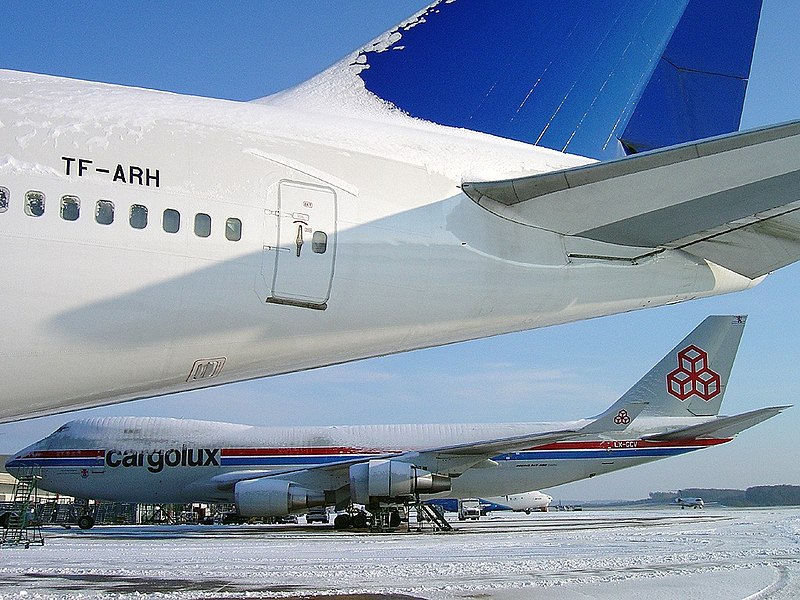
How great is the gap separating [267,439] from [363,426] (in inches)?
118

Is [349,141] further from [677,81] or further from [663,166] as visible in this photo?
[677,81]

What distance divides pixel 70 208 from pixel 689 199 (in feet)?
10.6

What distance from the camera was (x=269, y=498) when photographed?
19.8 m

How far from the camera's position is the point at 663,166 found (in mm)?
4074

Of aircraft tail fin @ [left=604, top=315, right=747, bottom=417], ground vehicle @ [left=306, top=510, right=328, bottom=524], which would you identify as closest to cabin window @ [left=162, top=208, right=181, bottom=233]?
ground vehicle @ [left=306, top=510, right=328, bottom=524]

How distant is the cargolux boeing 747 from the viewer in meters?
3.84

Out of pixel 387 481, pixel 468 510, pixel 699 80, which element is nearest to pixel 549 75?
pixel 699 80

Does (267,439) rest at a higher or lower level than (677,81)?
lower

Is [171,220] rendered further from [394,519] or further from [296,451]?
[296,451]

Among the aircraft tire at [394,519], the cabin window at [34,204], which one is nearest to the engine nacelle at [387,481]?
the aircraft tire at [394,519]

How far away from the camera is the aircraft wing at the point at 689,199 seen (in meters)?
3.91

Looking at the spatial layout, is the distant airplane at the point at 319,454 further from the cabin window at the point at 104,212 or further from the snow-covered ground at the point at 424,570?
the cabin window at the point at 104,212

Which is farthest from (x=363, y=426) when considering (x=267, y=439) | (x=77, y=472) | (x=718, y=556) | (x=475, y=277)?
(x=475, y=277)

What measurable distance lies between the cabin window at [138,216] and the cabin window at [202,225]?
26 cm
